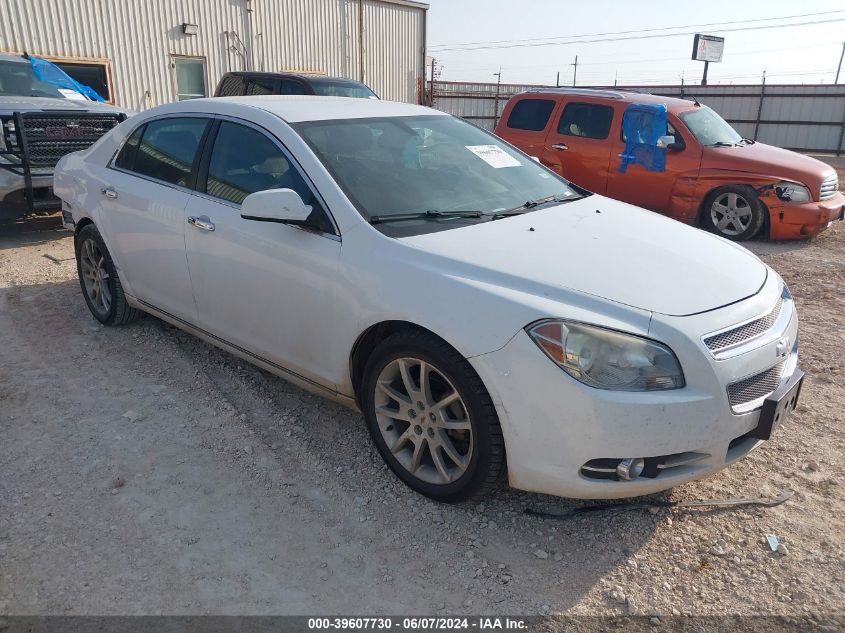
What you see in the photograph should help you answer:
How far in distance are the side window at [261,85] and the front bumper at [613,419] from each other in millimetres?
10598

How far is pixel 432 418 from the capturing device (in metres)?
2.92

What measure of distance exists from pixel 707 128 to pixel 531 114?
2.34 meters

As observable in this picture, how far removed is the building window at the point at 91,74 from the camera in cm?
1402

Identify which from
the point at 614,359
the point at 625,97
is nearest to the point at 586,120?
the point at 625,97

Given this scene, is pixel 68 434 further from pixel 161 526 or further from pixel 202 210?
pixel 202 210

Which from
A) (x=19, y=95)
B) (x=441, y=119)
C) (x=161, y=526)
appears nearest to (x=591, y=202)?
(x=441, y=119)

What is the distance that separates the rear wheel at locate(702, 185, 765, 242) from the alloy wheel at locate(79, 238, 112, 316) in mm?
6913

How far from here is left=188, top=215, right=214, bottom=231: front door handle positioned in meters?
3.72

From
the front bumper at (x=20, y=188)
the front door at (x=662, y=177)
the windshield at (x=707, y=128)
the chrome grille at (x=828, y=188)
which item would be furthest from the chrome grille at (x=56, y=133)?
the chrome grille at (x=828, y=188)

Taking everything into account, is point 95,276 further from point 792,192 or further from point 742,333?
point 792,192

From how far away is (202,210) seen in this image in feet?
12.5

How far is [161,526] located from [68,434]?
3.53 feet

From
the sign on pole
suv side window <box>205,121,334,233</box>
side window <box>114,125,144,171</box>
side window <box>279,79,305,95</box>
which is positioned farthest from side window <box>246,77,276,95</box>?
the sign on pole

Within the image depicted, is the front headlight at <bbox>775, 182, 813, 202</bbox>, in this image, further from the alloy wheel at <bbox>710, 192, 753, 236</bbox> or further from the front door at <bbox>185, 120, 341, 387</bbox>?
the front door at <bbox>185, 120, 341, 387</bbox>
